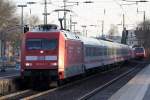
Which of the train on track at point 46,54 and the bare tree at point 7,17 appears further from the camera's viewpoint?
the bare tree at point 7,17

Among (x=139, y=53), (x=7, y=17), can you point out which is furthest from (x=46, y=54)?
(x=139, y=53)

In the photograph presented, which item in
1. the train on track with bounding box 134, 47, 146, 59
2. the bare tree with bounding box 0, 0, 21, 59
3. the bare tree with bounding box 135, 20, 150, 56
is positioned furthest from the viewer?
the bare tree with bounding box 135, 20, 150, 56

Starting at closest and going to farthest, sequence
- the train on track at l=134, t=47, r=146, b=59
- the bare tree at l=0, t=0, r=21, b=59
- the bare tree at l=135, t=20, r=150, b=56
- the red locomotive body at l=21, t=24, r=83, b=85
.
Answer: the red locomotive body at l=21, t=24, r=83, b=85 → the bare tree at l=0, t=0, r=21, b=59 → the train on track at l=134, t=47, r=146, b=59 → the bare tree at l=135, t=20, r=150, b=56

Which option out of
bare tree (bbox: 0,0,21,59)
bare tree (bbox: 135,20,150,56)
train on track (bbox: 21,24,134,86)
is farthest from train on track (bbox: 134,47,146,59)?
train on track (bbox: 21,24,134,86)

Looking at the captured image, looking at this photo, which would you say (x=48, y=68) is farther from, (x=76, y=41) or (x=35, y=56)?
(x=76, y=41)

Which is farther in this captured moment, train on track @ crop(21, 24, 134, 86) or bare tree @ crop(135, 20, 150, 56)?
bare tree @ crop(135, 20, 150, 56)

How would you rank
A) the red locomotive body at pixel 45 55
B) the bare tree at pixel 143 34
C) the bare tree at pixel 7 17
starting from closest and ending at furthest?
1. the red locomotive body at pixel 45 55
2. the bare tree at pixel 7 17
3. the bare tree at pixel 143 34

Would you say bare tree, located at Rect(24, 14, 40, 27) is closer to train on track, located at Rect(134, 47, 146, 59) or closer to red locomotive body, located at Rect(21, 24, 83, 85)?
train on track, located at Rect(134, 47, 146, 59)

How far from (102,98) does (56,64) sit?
225 inches

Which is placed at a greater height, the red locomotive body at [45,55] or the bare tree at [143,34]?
the bare tree at [143,34]

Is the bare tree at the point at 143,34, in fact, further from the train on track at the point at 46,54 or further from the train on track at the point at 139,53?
the train on track at the point at 46,54

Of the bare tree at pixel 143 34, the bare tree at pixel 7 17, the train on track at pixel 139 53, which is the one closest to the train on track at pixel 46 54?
the bare tree at pixel 7 17

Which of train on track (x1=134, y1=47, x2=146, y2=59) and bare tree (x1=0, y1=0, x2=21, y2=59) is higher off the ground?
bare tree (x1=0, y1=0, x2=21, y2=59)

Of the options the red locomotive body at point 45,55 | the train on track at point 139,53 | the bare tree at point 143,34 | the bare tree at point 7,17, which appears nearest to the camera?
the red locomotive body at point 45,55
